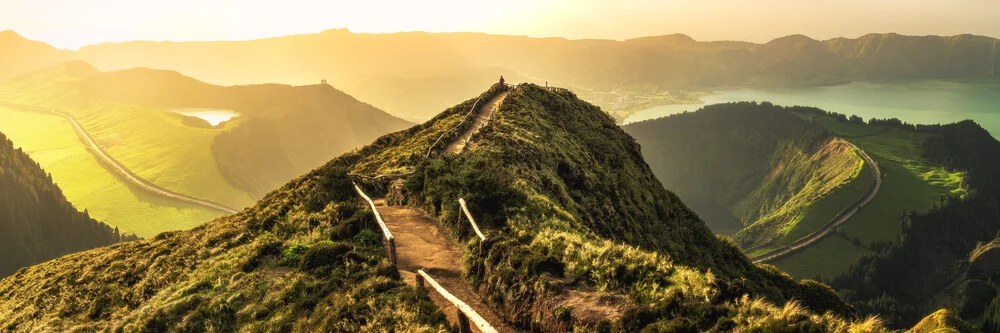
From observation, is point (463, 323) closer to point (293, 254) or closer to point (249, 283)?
point (249, 283)

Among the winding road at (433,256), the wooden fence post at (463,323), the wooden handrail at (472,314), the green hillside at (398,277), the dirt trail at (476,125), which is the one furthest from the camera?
the dirt trail at (476,125)

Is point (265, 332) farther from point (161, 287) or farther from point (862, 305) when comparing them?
point (862, 305)

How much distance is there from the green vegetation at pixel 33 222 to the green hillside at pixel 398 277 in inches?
6309

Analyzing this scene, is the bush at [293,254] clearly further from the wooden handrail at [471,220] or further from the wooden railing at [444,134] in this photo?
the wooden railing at [444,134]

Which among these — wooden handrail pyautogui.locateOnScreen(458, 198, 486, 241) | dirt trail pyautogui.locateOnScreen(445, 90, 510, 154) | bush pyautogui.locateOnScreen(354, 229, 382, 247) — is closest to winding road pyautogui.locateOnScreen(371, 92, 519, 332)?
bush pyautogui.locateOnScreen(354, 229, 382, 247)

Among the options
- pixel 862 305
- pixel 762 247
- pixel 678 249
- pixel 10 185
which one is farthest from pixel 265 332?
pixel 762 247

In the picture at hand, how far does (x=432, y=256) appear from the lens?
58.1ft

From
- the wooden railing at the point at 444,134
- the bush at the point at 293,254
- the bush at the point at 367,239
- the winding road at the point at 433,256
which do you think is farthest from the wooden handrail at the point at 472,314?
the wooden railing at the point at 444,134

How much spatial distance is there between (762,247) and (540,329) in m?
214

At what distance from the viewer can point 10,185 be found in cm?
15225

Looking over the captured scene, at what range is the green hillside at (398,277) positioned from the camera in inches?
443

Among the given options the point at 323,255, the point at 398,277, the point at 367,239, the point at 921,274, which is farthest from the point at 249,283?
the point at 921,274

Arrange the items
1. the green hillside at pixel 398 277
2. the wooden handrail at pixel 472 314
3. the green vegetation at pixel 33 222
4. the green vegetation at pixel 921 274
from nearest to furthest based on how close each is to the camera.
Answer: the wooden handrail at pixel 472 314
the green hillside at pixel 398 277
the green vegetation at pixel 33 222
the green vegetation at pixel 921 274

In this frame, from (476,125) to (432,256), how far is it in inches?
1181
